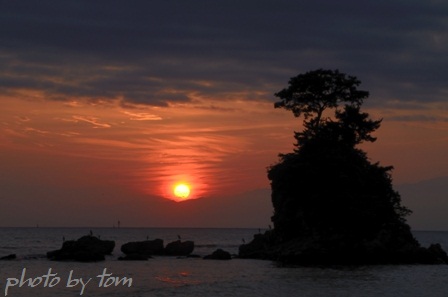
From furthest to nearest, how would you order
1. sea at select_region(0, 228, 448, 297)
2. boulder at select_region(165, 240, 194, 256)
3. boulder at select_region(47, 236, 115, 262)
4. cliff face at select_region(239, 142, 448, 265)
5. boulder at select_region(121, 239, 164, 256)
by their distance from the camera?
boulder at select_region(165, 240, 194, 256) < boulder at select_region(121, 239, 164, 256) < boulder at select_region(47, 236, 115, 262) < cliff face at select_region(239, 142, 448, 265) < sea at select_region(0, 228, 448, 297)

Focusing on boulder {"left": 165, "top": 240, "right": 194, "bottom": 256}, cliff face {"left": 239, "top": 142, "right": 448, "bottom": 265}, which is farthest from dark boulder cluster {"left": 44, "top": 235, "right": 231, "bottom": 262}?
cliff face {"left": 239, "top": 142, "right": 448, "bottom": 265}

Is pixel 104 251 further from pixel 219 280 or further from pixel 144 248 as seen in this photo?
pixel 219 280

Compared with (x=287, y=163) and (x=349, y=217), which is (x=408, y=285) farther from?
(x=287, y=163)

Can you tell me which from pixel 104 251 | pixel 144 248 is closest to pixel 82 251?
pixel 104 251

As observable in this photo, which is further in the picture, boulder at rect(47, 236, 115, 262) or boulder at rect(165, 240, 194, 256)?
boulder at rect(165, 240, 194, 256)

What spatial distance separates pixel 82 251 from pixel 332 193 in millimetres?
29764

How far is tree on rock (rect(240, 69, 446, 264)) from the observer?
69688 millimetres

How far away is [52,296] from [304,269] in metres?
25.3

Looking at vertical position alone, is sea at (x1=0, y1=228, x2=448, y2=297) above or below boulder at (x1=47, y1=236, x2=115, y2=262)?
below

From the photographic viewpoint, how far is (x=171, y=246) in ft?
321

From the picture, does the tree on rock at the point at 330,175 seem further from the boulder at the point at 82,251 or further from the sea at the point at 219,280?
the boulder at the point at 82,251

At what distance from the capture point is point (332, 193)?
7344 cm

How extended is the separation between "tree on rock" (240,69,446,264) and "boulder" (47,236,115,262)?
19743mm

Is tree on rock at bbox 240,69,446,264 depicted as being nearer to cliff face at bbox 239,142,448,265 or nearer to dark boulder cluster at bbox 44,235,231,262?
cliff face at bbox 239,142,448,265
